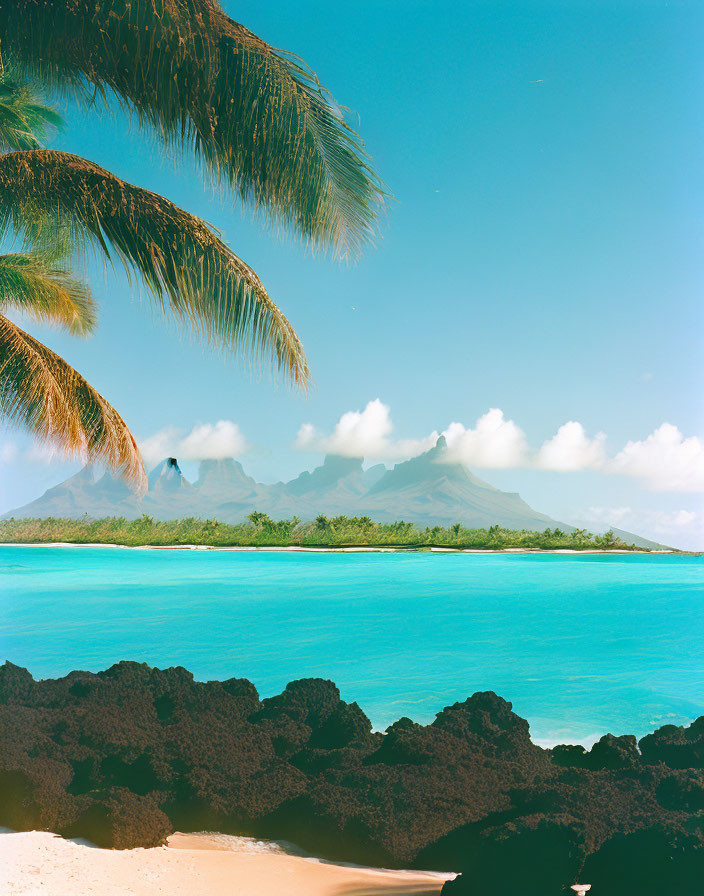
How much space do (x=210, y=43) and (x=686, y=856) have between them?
11.0 feet

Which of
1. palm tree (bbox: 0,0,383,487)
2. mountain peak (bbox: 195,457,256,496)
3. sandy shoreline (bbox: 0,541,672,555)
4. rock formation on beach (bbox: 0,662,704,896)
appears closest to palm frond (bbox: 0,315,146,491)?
palm tree (bbox: 0,0,383,487)

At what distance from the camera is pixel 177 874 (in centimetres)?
210

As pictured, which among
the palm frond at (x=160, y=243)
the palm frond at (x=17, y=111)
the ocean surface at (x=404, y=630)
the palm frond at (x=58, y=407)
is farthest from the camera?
the ocean surface at (x=404, y=630)

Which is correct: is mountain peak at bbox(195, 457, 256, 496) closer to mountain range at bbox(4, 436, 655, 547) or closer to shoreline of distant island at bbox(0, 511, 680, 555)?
mountain range at bbox(4, 436, 655, 547)

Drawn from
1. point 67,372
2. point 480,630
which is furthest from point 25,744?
A: point 480,630

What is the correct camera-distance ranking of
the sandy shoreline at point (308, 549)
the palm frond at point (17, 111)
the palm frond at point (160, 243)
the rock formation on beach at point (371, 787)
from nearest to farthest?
1. the rock formation on beach at point (371, 787)
2. the palm frond at point (160, 243)
3. the palm frond at point (17, 111)
4. the sandy shoreline at point (308, 549)

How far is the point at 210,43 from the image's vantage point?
2842 millimetres

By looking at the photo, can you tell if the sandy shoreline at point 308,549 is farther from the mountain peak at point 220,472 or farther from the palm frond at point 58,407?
the mountain peak at point 220,472

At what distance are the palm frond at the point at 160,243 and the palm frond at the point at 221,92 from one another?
328 millimetres

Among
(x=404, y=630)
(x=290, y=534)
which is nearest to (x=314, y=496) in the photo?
(x=290, y=534)

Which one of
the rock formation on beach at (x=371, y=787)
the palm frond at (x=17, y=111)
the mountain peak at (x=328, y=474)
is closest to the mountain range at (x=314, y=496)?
the mountain peak at (x=328, y=474)

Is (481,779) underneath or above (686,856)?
underneath

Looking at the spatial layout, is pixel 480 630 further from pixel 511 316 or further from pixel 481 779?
pixel 481 779

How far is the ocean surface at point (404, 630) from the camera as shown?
7.24m
